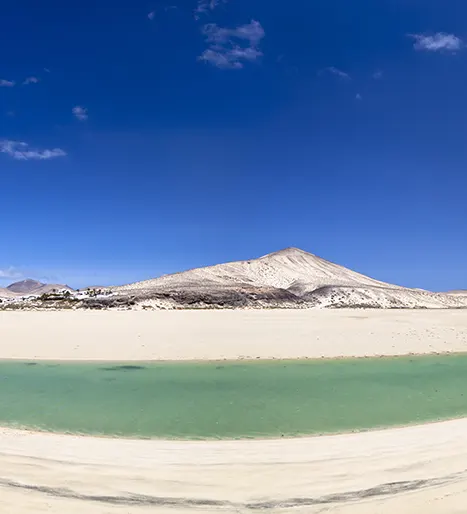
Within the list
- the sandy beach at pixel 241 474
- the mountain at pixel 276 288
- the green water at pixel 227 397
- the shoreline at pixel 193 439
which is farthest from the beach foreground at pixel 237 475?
the mountain at pixel 276 288

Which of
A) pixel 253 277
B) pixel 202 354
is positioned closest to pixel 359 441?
pixel 202 354

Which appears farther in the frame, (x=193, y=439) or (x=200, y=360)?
(x=200, y=360)

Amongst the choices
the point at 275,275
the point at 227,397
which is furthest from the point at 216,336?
the point at 275,275

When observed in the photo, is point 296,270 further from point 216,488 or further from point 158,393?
point 216,488

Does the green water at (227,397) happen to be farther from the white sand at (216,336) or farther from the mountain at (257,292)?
the mountain at (257,292)

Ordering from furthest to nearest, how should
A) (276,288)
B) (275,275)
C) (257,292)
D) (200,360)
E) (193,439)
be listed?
(275,275) → (276,288) → (257,292) → (200,360) → (193,439)

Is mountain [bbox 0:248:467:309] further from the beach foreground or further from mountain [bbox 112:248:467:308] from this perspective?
the beach foreground

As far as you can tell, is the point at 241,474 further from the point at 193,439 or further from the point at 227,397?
the point at 227,397
